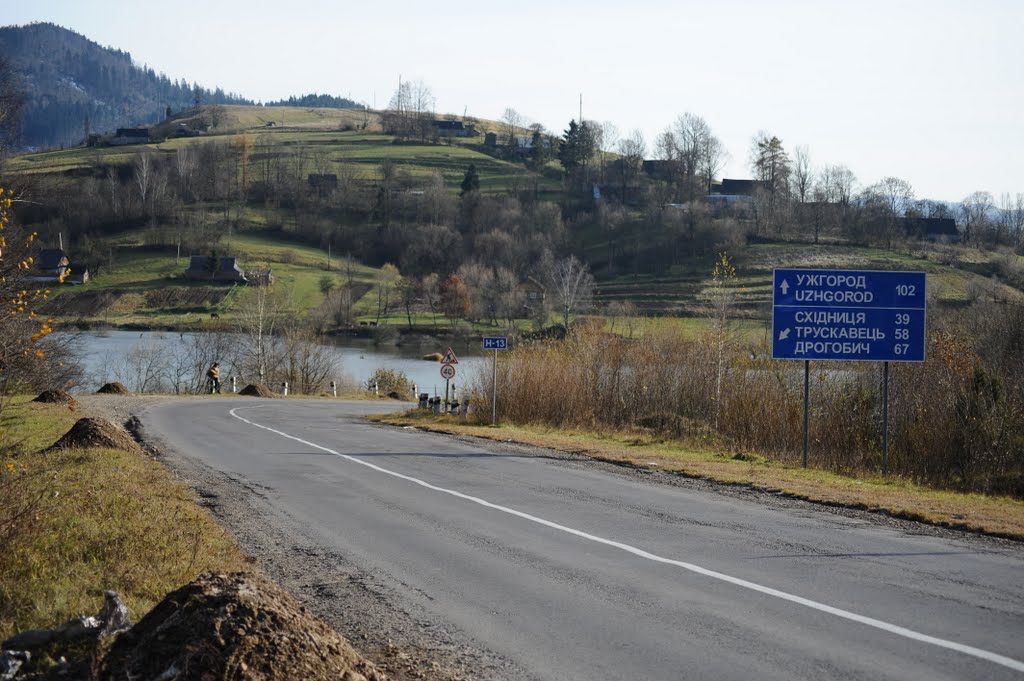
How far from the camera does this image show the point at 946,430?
74.6 feet

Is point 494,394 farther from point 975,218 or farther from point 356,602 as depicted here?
point 975,218

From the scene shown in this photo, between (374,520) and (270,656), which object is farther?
(374,520)

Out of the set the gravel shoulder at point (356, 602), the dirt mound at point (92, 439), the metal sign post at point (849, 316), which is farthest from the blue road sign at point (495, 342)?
the gravel shoulder at point (356, 602)

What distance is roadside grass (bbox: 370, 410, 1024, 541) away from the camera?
1330 cm

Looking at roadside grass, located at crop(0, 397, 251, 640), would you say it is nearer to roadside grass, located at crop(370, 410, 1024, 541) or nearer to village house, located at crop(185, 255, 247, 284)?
roadside grass, located at crop(370, 410, 1024, 541)

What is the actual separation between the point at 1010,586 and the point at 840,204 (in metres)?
116

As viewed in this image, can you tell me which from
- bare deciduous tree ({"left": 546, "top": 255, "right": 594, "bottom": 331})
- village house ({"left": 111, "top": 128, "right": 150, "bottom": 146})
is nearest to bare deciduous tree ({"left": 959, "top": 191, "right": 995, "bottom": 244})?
bare deciduous tree ({"left": 546, "top": 255, "right": 594, "bottom": 331})

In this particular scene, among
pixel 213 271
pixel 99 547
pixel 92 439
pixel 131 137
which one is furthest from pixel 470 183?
pixel 99 547

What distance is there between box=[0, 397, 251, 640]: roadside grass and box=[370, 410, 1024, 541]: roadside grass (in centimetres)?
908

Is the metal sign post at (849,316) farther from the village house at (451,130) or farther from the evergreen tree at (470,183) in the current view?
the village house at (451,130)

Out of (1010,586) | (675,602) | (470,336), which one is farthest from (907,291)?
(470,336)

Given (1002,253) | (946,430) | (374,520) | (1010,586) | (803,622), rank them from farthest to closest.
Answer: (1002,253), (946,430), (374,520), (1010,586), (803,622)

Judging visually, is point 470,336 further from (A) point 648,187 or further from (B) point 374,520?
(B) point 374,520

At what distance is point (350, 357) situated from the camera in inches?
3088
